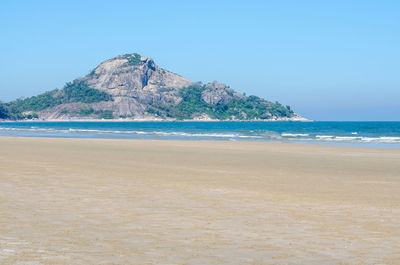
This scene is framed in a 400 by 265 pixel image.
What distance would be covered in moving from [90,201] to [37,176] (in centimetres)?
461

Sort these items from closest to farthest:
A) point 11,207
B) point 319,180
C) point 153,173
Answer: point 11,207
point 319,180
point 153,173

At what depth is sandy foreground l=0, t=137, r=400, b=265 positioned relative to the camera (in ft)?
20.4

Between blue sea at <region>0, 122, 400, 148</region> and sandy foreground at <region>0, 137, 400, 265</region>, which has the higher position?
blue sea at <region>0, 122, 400, 148</region>

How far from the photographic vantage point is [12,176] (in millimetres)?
13898

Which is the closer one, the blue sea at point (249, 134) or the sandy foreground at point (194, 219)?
the sandy foreground at point (194, 219)

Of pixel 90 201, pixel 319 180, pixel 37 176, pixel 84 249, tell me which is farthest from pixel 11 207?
pixel 319 180

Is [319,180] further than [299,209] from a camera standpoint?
Yes

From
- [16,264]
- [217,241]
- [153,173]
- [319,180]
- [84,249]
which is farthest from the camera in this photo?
[153,173]

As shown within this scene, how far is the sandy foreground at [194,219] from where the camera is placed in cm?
622

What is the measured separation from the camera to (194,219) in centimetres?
843

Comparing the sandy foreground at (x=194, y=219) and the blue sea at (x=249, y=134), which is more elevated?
the blue sea at (x=249, y=134)

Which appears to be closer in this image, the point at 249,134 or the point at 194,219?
the point at 194,219

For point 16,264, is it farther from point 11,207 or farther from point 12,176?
point 12,176

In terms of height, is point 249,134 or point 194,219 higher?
point 249,134
